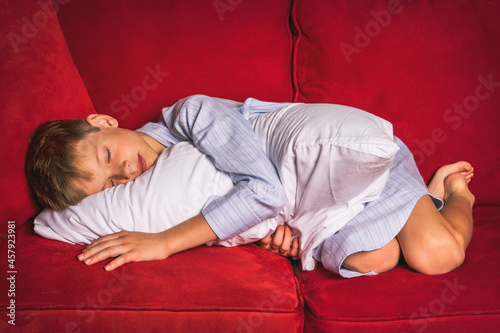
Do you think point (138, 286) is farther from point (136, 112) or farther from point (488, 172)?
point (488, 172)

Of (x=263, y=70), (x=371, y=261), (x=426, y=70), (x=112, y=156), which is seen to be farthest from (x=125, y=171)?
(x=426, y=70)

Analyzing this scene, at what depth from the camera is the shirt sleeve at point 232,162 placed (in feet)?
3.04

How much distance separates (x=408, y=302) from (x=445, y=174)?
0.56 m

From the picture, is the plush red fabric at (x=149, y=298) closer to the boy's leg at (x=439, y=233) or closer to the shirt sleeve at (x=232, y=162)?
the shirt sleeve at (x=232, y=162)

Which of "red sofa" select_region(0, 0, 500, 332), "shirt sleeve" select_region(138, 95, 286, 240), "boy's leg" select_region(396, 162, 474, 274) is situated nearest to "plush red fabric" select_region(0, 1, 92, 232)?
"red sofa" select_region(0, 0, 500, 332)

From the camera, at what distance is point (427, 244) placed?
3.03 ft

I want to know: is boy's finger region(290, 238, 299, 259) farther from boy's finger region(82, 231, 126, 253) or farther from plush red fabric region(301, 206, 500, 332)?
boy's finger region(82, 231, 126, 253)

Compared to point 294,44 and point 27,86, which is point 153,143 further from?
point 294,44

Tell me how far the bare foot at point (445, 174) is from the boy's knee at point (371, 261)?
0.37 metres

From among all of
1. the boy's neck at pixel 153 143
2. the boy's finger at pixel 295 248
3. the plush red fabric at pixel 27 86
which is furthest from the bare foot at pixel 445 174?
the plush red fabric at pixel 27 86

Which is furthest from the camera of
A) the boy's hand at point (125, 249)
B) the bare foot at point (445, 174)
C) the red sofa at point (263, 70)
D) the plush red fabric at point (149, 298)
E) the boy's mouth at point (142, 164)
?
the bare foot at point (445, 174)

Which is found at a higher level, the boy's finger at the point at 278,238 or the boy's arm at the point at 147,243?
the boy's arm at the point at 147,243

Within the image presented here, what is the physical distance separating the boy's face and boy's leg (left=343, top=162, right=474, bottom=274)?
1.91ft

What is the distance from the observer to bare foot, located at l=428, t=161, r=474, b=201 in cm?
119
